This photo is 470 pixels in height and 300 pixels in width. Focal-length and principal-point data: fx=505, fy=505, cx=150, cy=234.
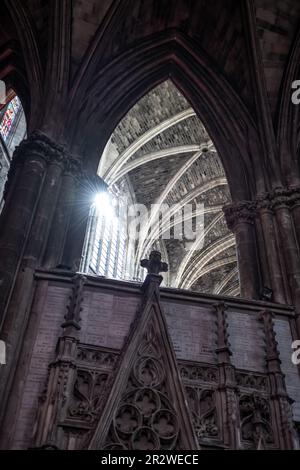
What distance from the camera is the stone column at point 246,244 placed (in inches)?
336

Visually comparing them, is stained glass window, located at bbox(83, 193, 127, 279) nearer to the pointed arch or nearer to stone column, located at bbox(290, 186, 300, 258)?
the pointed arch

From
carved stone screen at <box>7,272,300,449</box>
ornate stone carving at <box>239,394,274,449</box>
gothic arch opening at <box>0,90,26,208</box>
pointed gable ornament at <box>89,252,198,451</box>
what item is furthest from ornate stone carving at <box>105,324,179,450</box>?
gothic arch opening at <box>0,90,26,208</box>

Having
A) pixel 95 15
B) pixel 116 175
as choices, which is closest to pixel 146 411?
pixel 95 15

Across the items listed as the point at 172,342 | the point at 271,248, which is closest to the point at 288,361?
the point at 172,342

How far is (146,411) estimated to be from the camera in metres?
5.98

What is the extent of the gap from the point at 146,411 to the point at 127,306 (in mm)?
1579

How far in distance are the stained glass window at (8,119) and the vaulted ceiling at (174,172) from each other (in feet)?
11.2

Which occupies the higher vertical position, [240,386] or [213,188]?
[213,188]

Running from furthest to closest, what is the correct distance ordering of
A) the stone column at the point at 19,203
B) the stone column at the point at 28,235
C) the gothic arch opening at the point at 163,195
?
the gothic arch opening at the point at 163,195 < the stone column at the point at 19,203 < the stone column at the point at 28,235

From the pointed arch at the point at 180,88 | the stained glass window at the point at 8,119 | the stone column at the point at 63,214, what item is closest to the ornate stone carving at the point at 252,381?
the stone column at the point at 63,214

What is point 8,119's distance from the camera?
671 inches

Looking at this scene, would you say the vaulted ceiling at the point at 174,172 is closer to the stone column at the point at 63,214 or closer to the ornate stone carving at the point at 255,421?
the stone column at the point at 63,214

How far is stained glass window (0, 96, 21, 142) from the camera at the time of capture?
54.4ft

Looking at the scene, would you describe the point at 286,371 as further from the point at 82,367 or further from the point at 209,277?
the point at 209,277
